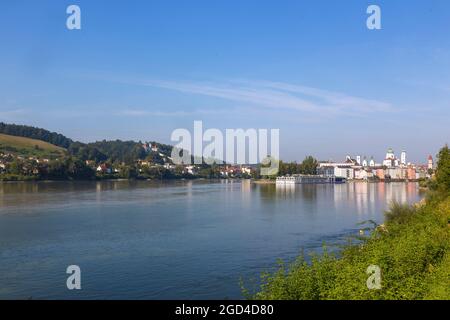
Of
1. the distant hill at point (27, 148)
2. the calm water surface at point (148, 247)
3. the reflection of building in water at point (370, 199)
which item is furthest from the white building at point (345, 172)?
the calm water surface at point (148, 247)

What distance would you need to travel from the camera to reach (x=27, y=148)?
94.4 metres

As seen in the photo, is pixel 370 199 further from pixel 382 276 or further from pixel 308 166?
pixel 308 166

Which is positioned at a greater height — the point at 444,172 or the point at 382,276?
the point at 444,172

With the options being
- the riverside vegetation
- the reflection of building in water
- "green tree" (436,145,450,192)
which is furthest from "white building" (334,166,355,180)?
the riverside vegetation

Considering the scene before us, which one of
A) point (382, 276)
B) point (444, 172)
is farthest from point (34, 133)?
point (382, 276)

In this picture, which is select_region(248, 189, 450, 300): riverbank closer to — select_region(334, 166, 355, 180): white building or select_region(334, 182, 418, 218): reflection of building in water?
select_region(334, 182, 418, 218): reflection of building in water

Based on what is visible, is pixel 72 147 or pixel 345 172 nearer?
pixel 72 147

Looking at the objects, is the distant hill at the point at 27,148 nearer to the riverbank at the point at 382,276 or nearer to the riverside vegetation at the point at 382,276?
the riverside vegetation at the point at 382,276

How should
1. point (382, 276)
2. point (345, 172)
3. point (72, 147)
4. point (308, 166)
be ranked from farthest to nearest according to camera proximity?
point (345, 172) < point (72, 147) < point (308, 166) < point (382, 276)

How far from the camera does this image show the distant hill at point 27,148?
89.9 meters
